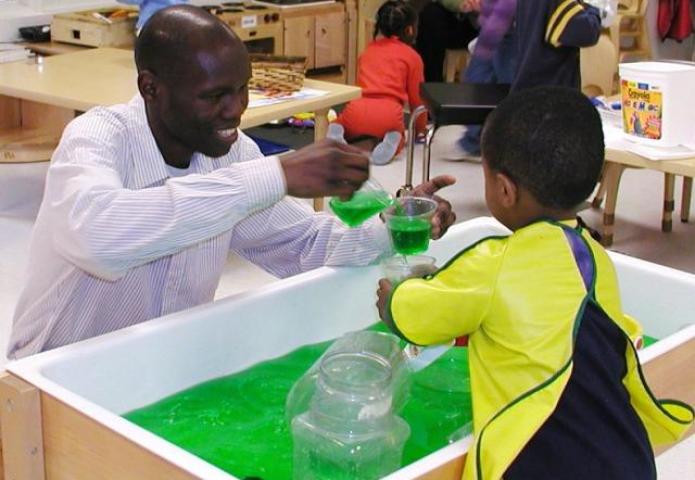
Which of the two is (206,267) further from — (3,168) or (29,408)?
(3,168)

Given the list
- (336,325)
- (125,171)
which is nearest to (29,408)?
(125,171)

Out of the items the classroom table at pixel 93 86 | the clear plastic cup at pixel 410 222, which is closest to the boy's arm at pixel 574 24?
the classroom table at pixel 93 86

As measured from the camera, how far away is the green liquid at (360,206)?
1.94 metres

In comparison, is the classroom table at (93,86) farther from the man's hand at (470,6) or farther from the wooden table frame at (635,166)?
the man's hand at (470,6)

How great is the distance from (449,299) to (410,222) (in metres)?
0.46

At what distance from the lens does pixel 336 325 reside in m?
2.00

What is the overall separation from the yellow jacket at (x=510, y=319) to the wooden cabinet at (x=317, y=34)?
190 inches

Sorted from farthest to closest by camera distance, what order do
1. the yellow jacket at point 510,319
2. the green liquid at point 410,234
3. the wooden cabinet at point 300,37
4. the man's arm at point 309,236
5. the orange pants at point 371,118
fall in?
the wooden cabinet at point 300,37 < the orange pants at point 371,118 < the man's arm at point 309,236 < the green liquid at point 410,234 < the yellow jacket at point 510,319

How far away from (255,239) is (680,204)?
3137mm

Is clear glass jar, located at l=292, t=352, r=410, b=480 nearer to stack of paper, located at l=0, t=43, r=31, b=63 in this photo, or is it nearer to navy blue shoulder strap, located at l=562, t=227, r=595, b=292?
navy blue shoulder strap, located at l=562, t=227, r=595, b=292

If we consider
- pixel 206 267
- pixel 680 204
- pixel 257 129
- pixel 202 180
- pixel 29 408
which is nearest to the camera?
pixel 29 408

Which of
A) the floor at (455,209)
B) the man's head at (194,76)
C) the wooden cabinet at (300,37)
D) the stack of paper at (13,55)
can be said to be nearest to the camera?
the man's head at (194,76)

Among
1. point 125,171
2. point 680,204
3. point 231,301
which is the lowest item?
point 680,204

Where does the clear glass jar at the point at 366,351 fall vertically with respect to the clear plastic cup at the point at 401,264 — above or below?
below
